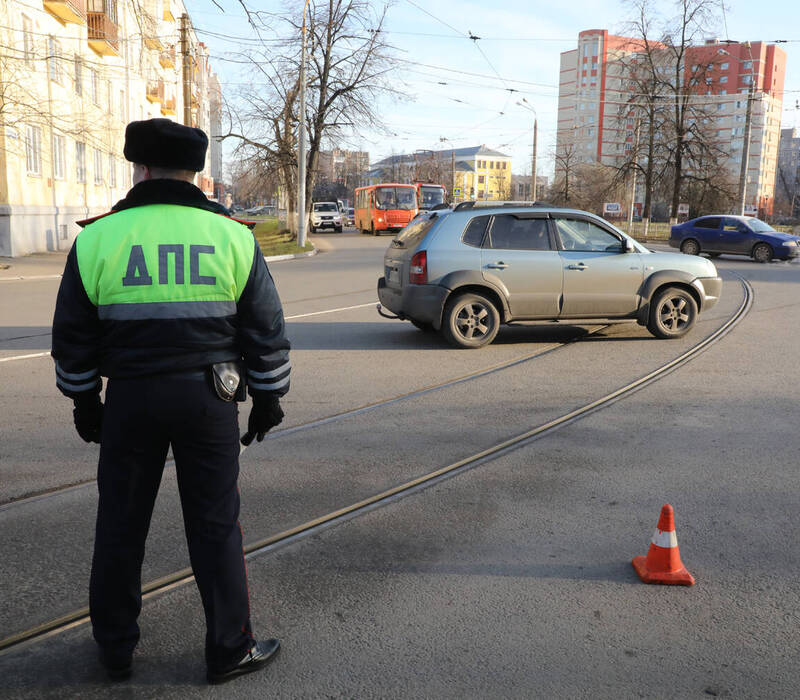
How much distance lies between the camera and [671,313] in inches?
408

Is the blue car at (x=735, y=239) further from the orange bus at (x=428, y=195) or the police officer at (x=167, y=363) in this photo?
the police officer at (x=167, y=363)

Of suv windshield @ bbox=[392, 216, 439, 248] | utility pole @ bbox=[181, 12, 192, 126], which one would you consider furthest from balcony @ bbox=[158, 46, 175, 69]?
suv windshield @ bbox=[392, 216, 439, 248]

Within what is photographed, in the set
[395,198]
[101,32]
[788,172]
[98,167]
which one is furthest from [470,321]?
[788,172]

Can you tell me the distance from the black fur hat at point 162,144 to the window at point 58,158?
27514 mm

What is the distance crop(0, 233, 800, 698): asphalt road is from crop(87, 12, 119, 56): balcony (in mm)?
25554

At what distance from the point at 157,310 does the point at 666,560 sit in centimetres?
245

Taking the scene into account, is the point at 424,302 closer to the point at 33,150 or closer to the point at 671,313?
the point at 671,313

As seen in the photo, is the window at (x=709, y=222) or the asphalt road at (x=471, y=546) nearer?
the asphalt road at (x=471, y=546)

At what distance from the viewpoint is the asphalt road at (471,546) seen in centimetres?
288

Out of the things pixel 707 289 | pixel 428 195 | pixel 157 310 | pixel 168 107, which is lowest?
pixel 707 289

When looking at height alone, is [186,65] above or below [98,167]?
above

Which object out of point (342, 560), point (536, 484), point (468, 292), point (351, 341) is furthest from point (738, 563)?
point (351, 341)

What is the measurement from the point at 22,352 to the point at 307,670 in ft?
24.9

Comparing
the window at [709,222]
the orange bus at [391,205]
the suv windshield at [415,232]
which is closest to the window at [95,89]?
the orange bus at [391,205]
